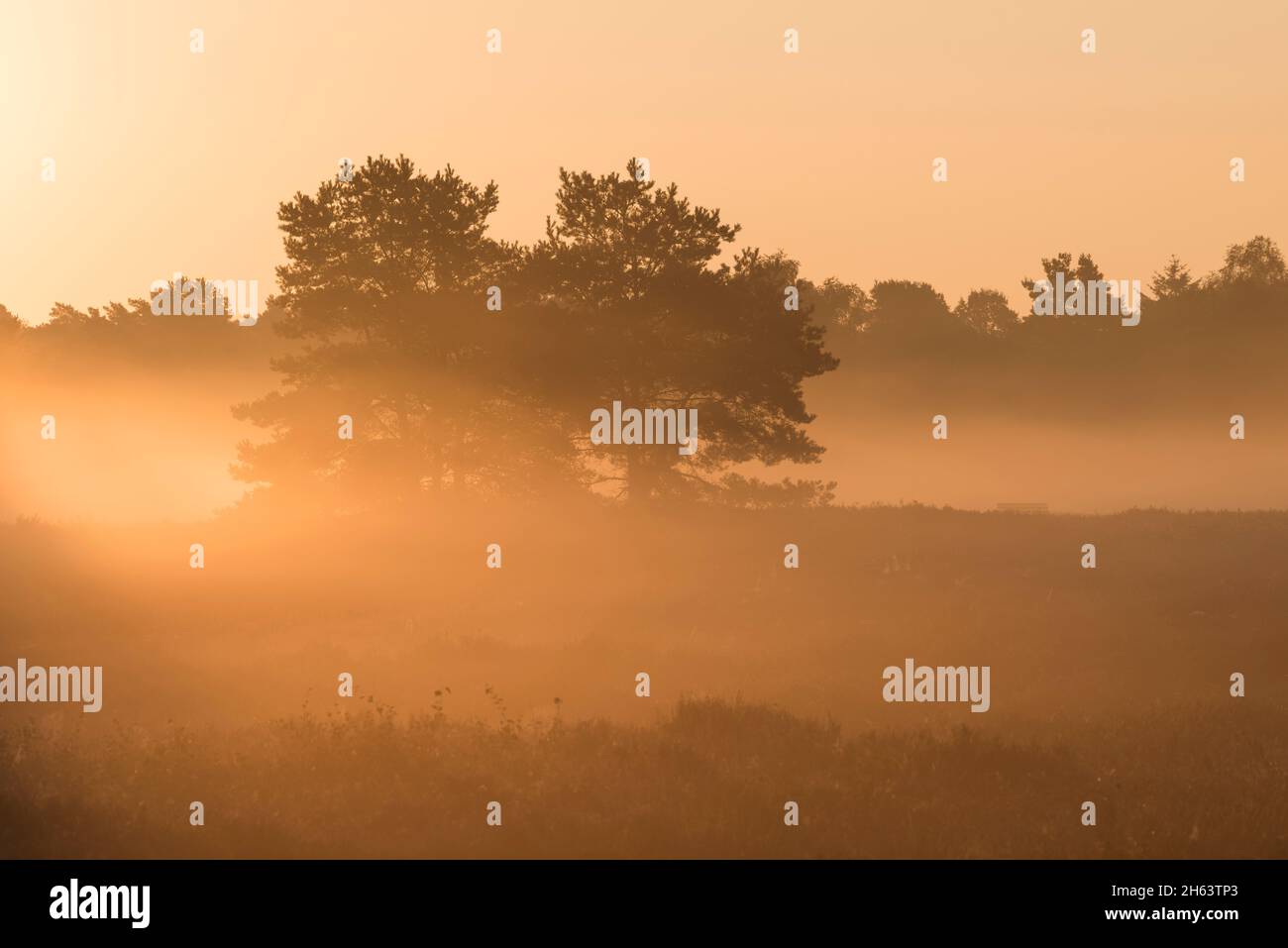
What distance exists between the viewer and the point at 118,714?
52.2ft

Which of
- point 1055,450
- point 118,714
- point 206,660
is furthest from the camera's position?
point 1055,450

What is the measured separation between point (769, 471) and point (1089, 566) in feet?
186

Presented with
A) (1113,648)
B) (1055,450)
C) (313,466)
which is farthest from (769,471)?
(1113,648)

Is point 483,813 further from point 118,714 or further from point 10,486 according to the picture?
point 10,486

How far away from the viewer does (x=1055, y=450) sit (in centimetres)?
7975

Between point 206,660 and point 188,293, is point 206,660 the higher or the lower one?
the lower one

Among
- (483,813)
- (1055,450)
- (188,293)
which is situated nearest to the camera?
(483,813)

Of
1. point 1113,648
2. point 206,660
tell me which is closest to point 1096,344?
point 1113,648

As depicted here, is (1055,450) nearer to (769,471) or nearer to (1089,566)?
(769,471)

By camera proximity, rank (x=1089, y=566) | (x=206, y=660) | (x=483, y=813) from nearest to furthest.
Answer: (x=483, y=813)
(x=206, y=660)
(x=1089, y=566)
